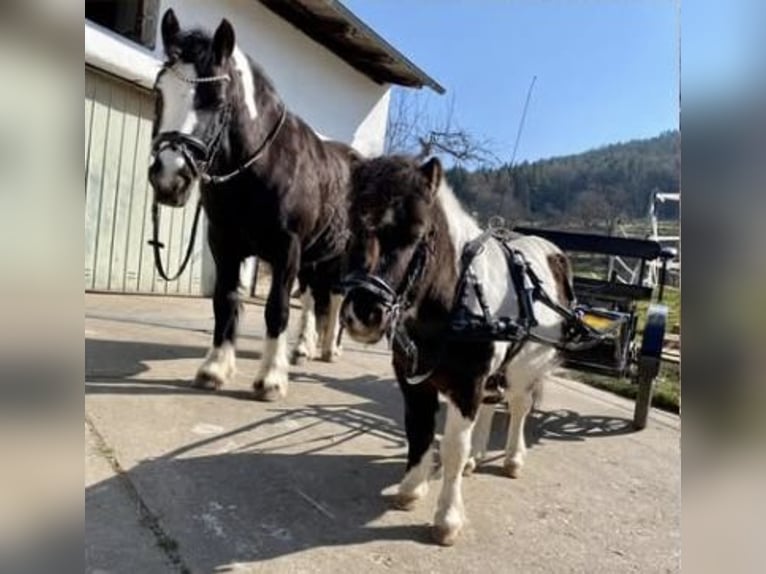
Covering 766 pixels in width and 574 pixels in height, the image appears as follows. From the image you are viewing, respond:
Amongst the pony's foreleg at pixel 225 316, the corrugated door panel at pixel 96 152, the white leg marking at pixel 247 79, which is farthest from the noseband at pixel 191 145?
the corrugated door panel at pixel 96 152

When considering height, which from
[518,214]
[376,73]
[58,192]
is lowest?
[58,192]

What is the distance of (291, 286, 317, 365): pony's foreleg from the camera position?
415 centimetres

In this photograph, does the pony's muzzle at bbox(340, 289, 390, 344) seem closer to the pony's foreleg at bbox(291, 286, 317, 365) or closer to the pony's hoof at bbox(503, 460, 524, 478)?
the pony's hoof at bbox(503, 460, 524, 478)

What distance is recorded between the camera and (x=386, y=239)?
1.70 meters

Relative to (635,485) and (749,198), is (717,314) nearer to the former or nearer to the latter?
(749,198)

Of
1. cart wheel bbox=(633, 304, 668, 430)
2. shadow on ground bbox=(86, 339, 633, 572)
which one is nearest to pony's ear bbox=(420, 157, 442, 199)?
shadow on ground bbox=(86, 339, 633, 572)

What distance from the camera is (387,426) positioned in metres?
3.05

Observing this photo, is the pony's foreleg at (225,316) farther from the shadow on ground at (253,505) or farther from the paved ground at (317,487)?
the shadow on ground at (253,505)

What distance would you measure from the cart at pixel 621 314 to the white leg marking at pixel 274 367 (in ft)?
4.65

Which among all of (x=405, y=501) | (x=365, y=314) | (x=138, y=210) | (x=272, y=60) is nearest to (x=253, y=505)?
(x=405, y=501)

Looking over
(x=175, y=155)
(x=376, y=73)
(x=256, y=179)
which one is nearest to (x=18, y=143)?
(x=175, y=155)

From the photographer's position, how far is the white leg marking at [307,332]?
416 cm

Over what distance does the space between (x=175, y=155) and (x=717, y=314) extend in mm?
1829

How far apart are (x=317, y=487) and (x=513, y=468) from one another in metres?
0.91
